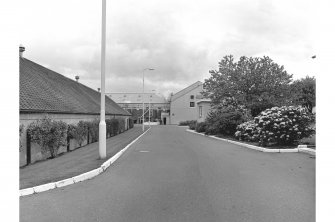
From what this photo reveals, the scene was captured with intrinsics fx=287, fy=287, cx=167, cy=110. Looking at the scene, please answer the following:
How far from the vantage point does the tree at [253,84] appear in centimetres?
2259

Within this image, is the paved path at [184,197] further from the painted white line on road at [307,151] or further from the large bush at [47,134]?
the large bush at [47,134]

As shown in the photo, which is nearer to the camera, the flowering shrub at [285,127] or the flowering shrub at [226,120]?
the flowering shrub at [285,127]

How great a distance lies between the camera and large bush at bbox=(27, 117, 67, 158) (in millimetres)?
11748

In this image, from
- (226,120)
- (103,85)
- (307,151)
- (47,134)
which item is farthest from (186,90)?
(103,85)

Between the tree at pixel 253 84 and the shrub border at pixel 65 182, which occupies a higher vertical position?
the tree at pixel 253 84

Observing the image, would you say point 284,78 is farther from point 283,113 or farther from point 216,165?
point 216,165

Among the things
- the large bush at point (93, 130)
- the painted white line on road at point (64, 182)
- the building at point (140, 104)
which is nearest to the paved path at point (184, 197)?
the painted white line on road at point (64, 182)

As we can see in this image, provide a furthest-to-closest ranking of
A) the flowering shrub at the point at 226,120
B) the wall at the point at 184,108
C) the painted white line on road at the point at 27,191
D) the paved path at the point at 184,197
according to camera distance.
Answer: the wall at the point at 184,108, the flowering shrub at the point at 226,120, the painted white line on road at the point at 27,191, the paved path at the point at 184,197

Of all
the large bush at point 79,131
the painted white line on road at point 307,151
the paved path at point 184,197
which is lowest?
the paved path at point 184,197

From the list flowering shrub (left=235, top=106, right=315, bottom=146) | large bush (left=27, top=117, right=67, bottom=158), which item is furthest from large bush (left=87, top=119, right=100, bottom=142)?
flowering shrub (left=235, top=106, right=315, bottom=146)

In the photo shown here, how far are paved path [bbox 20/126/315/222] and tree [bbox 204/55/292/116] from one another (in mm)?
14048

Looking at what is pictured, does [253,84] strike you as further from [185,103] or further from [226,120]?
[185,103]

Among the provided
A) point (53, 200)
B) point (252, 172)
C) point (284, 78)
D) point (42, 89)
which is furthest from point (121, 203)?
point (284, 78)

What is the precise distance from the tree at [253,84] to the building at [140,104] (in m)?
68.1
